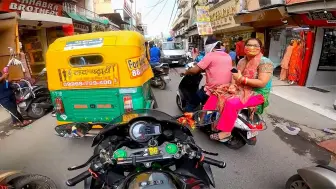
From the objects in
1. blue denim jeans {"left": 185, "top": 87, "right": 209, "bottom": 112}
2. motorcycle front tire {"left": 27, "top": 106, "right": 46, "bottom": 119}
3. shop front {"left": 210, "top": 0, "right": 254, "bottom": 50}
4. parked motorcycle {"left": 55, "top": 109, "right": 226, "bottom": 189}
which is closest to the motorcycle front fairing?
parked motorcycle {"left": 55, "top": 109, "right": 226, "bottom": 189}

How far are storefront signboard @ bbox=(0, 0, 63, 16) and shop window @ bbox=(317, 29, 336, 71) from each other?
11055 millimetres

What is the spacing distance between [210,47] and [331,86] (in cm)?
658

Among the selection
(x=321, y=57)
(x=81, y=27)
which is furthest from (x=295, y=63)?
(x=81, y=27)

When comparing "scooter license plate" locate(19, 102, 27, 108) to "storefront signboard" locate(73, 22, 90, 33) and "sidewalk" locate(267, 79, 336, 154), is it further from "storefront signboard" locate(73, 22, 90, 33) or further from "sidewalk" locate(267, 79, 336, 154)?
"storefront signboard" locate(73, 22, 90, 33)

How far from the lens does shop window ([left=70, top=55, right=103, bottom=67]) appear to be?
4223mm

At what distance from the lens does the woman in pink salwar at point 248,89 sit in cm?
338

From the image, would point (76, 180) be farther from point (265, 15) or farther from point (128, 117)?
point (265, 15)

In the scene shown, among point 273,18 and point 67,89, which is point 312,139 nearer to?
point 67,89

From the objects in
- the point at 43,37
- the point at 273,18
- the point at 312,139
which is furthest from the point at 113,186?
the point at 43,37

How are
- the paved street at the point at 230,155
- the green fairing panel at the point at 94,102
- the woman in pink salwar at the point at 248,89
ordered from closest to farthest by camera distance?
the paved street at the point at 230,155 → the woman in pink salwar at the point at 248,89 → the green fairing panel at the point at 94,102

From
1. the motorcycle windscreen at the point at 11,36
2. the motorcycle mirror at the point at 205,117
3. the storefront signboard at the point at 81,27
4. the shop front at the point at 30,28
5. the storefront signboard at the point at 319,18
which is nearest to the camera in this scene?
the motorcycle mirror at the point at 205,117

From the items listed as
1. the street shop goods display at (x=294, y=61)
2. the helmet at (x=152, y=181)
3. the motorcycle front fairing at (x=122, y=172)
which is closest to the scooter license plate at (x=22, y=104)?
the motorcycle front fairing at (x=122, y=172)

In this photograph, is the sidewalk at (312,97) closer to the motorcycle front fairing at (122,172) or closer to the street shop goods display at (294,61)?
the street shop goods display at (294,61)

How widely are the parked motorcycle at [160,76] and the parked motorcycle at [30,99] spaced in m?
3.88
